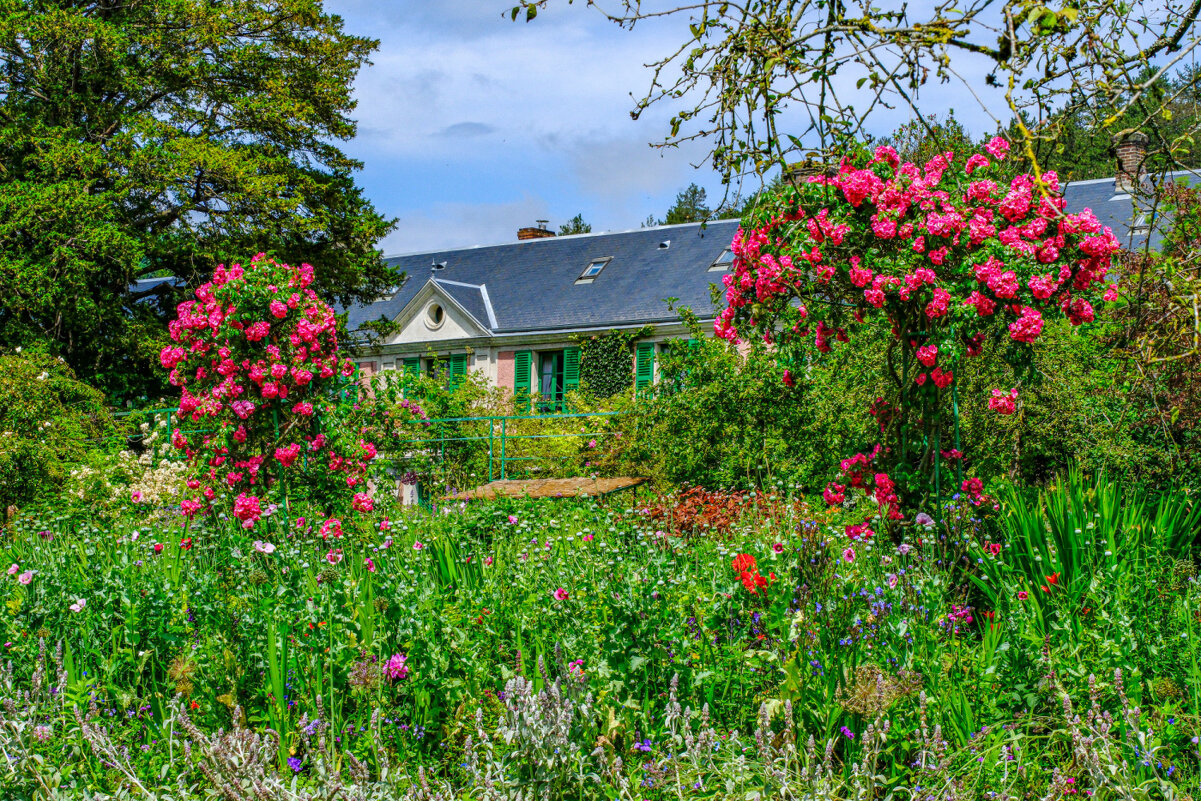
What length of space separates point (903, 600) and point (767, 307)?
8.99 ft

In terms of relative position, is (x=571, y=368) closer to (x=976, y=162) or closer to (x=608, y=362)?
(x=608, y=362)

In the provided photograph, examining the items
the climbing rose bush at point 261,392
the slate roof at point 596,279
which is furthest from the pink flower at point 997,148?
the slate roof at point 596,279

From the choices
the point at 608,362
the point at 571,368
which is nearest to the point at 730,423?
the point at 608,362

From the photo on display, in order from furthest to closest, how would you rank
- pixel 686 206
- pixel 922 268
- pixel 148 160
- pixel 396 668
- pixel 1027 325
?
1. pixel 686 206
2. pixel 148 160
3. pixel 922 268
4. pixel 1027 325
5. pixel 396 668

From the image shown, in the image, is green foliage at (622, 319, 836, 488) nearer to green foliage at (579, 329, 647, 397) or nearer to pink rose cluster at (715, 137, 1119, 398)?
pink rose cluster at (715, 137, 1119, 398)

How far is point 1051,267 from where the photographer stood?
517 centimetres

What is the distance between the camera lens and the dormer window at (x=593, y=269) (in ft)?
83.7

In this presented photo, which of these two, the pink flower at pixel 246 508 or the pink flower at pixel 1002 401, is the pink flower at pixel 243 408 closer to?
the pink flower at pixel 246 508

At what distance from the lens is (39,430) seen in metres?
10.1

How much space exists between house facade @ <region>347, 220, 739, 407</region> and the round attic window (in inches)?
1.0

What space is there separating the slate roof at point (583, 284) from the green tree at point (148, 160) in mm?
4641

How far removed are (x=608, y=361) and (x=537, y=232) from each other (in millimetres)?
9043

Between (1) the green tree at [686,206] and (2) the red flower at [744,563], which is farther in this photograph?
(1) the green tree at [686,206]

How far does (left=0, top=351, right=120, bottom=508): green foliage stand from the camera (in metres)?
9.09
